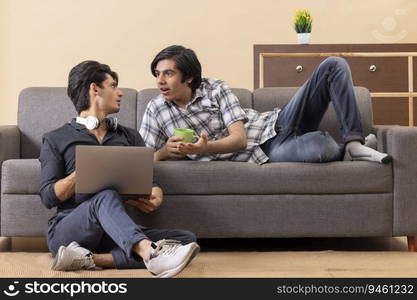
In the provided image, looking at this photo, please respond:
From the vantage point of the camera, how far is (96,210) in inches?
101

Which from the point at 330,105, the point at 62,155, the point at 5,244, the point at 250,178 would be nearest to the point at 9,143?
the point at 5,244

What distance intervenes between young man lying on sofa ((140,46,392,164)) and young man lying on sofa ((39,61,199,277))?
263 mm

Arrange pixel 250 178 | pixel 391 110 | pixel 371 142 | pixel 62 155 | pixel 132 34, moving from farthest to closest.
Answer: pixel 132 34 → pixel 391 110 → pixel 371 142 → pixel 250 178 → pixel 62 155

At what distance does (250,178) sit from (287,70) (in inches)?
74.2

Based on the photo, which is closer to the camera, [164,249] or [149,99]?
[164,249]

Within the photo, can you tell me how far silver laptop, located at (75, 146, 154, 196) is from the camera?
2607 millimetres

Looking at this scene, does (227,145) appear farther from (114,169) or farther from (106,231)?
(106,231)

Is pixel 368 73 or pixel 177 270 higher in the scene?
pixel 368 73

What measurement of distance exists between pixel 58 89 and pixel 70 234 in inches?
44.3

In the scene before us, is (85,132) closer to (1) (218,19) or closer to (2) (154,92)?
(2) (154,92)

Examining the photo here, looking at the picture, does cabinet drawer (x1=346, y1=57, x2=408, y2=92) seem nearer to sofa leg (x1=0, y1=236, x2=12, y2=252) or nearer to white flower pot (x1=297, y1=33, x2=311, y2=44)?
white flower pot (x1=297, y1=33, x2=311, y2=44)

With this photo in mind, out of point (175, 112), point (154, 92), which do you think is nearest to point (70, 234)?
point (175, 112)

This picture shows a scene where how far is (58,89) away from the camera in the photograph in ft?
11.7

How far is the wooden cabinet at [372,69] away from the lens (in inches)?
184
